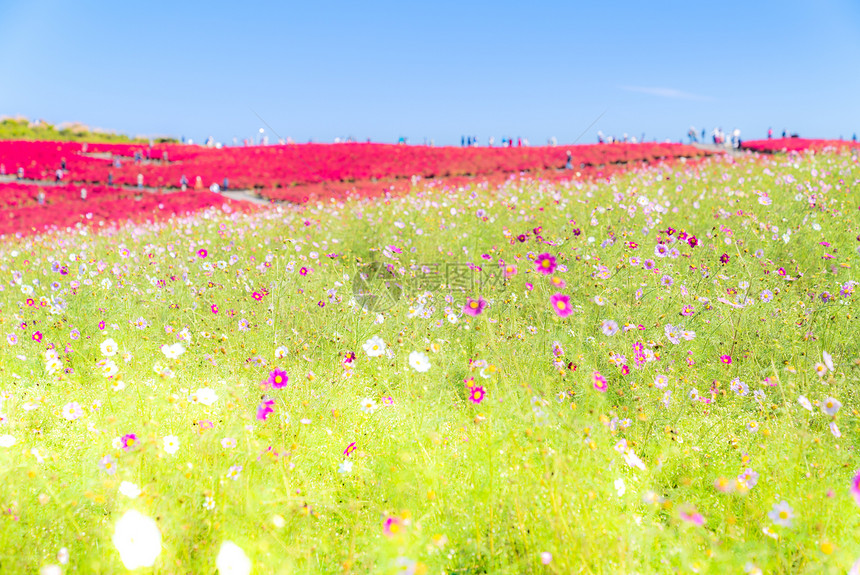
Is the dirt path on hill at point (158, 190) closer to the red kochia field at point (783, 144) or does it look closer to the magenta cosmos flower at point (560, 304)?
the magenta cosmos flower at point (560, 304)

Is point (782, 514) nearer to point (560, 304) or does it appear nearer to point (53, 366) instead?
point (560, 304)

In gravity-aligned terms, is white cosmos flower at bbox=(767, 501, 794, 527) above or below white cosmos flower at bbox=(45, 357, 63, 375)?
below

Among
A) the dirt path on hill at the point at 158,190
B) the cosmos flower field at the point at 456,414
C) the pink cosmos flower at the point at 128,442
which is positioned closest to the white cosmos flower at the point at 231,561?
the cosmos flower field at the point at 456,414

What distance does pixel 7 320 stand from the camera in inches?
163

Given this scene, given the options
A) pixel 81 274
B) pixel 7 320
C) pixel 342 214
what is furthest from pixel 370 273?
pixel 7 320

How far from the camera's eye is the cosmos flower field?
182 cm

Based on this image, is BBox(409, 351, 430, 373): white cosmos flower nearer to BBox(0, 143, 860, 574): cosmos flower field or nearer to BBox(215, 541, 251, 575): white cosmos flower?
BBox(0, 143, 860, 574): cosmos flower field

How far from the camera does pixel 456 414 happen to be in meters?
2.90

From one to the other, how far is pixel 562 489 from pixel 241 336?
272 cm

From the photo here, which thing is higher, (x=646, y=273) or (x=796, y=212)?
(x=796, y=212)

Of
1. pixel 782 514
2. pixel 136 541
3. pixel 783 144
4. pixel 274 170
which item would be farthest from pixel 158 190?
pixel 783 144

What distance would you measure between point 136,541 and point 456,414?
1786 mm

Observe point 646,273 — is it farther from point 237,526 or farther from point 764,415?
point 237,526

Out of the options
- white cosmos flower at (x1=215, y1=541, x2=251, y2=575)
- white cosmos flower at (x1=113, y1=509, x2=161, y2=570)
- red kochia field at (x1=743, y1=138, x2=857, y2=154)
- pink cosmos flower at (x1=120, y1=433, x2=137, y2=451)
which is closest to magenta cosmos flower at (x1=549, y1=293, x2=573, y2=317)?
white cosmos flower at (x1=215, y1=541, x2=251, y2=575)
